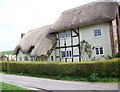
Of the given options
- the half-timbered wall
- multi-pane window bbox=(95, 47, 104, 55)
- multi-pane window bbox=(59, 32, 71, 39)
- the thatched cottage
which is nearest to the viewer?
the thatched cottage

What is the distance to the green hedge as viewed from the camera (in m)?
20.4

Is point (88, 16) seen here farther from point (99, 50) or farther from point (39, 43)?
point (39, 43)

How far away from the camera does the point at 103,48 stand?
92.6 ft

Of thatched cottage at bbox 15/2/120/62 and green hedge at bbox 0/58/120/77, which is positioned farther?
thatched cottage at bbox 15/2/120/62

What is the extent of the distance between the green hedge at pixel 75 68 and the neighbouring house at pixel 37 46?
524 cm

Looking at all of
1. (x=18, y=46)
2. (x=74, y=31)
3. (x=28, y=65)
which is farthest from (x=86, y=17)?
(x=18, y=46)

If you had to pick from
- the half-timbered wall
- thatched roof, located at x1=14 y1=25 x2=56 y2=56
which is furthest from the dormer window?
thatched roof, located at x1=14 y1=25 x2=56 y2=56

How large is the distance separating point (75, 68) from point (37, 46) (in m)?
14.0

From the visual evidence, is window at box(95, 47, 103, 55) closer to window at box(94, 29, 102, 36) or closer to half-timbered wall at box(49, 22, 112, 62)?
half-timbered wall at box(49, 22, 112, 62)

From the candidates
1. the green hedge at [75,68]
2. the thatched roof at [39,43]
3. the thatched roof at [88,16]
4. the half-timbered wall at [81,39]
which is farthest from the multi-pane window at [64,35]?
the green hedge at [75,68]

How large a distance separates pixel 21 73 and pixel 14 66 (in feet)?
9.33

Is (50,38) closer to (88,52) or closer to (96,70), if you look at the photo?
(88,52)

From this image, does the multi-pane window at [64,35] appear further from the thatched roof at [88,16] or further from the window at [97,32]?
the window at [97,32]

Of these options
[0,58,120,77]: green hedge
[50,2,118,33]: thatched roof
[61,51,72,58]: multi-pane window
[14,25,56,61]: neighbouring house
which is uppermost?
[50,2,118,33]: thatched roof
